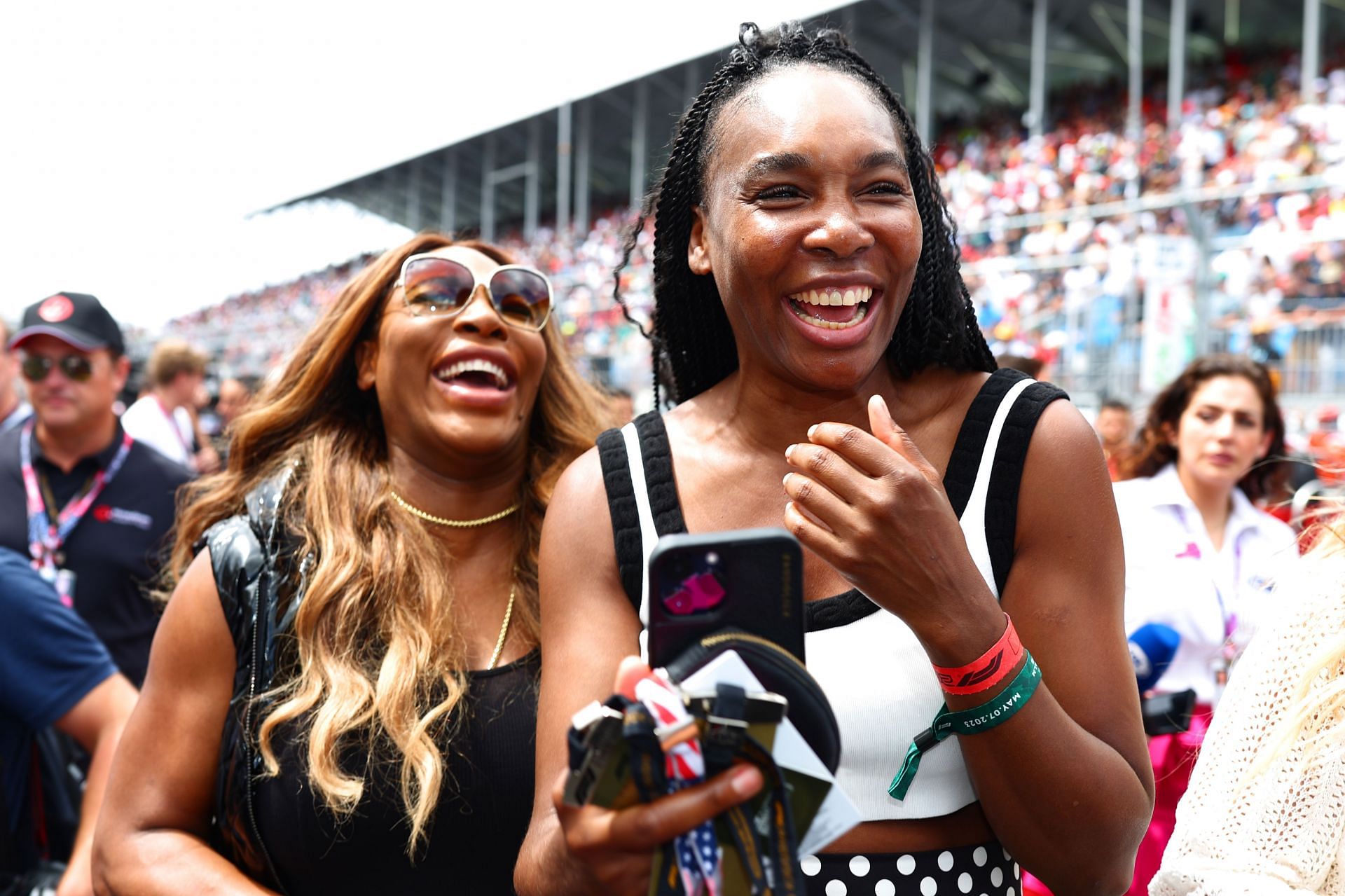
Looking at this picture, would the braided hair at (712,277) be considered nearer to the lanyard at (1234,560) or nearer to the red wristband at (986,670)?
the red wristband at (986,670)

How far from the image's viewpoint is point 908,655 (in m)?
1.39

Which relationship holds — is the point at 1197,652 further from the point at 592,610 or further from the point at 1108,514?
the point at 592,610

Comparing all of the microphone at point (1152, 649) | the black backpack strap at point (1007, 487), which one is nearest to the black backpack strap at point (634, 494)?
the black backpack strap at point (1007, 487)

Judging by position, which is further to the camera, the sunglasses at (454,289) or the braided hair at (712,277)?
the sunglasses at (454,289)

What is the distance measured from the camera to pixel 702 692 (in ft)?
3.07

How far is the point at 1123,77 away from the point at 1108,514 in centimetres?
2376

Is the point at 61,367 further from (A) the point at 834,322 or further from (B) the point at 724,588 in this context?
(B) the point at 724,588

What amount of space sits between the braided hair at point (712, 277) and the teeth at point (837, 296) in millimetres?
190

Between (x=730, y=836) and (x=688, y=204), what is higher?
(x=688, y=204)

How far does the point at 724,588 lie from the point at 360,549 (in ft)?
4.40

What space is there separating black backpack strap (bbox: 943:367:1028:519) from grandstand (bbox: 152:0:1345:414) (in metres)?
0.68

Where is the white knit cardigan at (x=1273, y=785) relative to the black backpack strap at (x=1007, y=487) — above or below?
below

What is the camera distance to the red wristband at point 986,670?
3.92ft

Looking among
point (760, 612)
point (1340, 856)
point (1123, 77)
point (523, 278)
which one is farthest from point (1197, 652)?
point (1123, 77)
